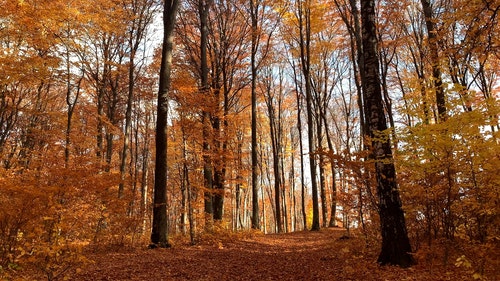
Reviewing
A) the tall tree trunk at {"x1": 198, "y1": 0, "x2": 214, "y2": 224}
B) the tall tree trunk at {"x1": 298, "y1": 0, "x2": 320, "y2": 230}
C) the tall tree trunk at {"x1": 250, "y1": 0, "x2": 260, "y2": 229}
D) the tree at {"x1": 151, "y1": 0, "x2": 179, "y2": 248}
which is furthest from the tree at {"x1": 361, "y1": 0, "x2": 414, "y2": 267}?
the tall tree trunk at {"x1": 298, "y1": 0, "x2": 320, "y2": 230}

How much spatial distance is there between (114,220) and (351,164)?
7452 mm

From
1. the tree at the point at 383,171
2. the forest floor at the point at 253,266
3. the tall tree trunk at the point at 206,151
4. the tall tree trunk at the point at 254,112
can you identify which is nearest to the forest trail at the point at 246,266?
the forest floor at the point at 253,266

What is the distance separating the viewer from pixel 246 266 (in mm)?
6949

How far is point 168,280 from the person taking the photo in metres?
5.57

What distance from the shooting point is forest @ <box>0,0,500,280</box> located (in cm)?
538

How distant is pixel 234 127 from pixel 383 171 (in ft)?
34.2

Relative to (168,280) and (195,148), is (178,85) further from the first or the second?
(168,280)

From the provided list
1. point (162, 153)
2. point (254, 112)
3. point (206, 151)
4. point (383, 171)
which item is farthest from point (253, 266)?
point (254, 112)

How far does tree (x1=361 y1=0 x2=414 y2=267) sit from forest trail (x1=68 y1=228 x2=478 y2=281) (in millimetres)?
338

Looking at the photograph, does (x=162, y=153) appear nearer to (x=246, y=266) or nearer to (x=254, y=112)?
(x=246, y=266)

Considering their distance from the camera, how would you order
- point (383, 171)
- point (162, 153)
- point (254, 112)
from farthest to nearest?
point (254, 112), point (162, 153), point (383, 171)

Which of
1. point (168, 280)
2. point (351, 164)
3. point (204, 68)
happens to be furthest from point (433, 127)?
point (204, 68)

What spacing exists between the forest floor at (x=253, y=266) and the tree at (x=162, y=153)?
58 cm

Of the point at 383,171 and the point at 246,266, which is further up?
the point at 383,171
